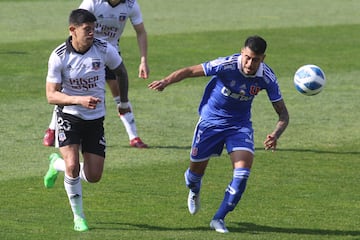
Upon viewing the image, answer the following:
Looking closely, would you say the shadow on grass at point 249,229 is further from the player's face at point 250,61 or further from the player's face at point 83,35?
the player's face at point 83,35

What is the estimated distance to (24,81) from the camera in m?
22.0

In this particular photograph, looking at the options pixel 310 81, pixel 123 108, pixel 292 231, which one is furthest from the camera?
pixel 123 108

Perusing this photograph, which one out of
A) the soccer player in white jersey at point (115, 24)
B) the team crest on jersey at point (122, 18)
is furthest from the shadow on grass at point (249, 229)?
the team crest on jersey at point (122, 18)

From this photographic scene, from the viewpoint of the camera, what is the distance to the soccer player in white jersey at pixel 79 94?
10984 mm

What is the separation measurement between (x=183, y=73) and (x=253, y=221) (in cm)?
197

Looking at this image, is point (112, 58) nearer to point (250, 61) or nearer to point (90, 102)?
point (90, 102)

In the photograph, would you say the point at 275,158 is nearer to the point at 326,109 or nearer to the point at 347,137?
the point at 347,137

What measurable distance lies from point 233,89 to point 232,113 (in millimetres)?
296

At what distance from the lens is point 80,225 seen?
36.3 ft

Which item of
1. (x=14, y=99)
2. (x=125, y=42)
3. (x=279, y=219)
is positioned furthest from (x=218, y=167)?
(x=125, y=42)

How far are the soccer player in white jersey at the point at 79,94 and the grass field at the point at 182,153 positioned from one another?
57 cm

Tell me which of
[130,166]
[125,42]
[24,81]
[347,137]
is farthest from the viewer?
[125,42]

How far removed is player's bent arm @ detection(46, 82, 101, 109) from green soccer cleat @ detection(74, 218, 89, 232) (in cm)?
132

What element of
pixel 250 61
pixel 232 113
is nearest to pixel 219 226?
pixel 232 113
